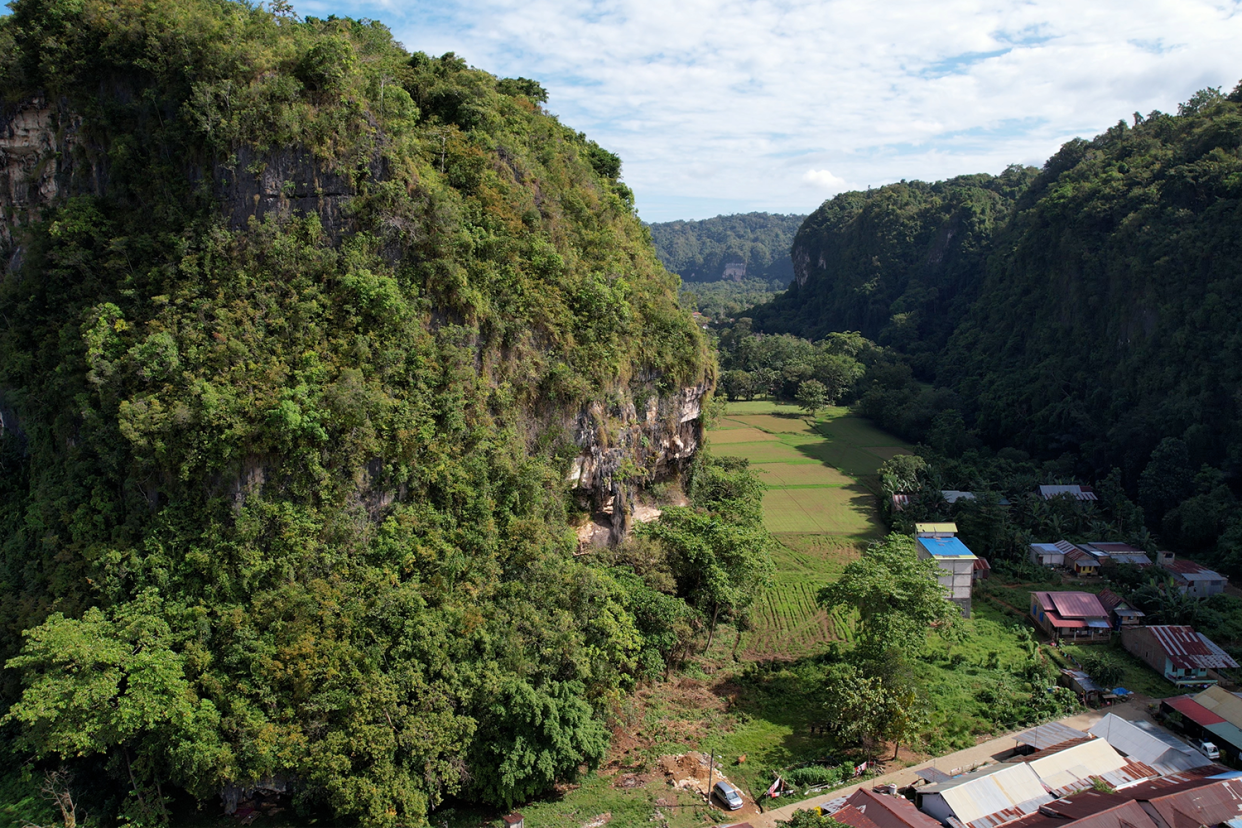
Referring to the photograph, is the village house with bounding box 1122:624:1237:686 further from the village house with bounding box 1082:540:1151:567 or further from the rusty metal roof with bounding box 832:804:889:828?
the rusty metal roof with bounding box 832:804:889:828

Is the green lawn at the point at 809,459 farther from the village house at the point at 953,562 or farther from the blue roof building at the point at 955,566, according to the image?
the blue roof building at the point at 955,566

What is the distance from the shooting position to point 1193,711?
24.7 metres

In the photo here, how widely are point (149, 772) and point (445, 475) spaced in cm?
1041

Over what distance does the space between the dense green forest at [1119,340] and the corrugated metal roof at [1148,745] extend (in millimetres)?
17688

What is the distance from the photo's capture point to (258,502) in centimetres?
2081

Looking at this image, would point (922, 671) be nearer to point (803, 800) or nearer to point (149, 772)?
point (803, 800)

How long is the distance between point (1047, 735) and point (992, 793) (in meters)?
4.99

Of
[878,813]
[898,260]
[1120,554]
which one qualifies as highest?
[898,260]

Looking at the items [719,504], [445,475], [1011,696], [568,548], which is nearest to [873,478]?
[719,504]

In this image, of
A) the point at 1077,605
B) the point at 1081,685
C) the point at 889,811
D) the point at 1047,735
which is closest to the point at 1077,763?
the point at 1047,735

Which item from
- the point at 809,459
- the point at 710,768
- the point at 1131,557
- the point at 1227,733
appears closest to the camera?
the point at 710,768

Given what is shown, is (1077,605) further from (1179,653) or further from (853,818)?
(853,818)

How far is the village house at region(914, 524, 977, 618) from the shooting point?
3234cm

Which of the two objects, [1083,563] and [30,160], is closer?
[30,160]
